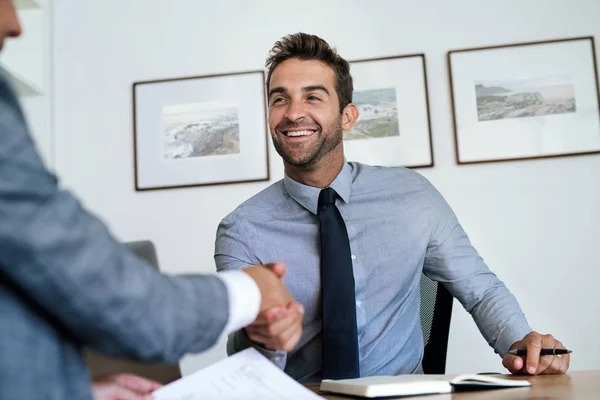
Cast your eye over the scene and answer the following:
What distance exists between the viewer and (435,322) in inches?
70.8

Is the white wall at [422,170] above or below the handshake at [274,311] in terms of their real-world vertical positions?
above

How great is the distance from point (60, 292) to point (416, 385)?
2.26 feet

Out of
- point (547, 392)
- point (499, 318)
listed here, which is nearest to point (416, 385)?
point (547, 392)

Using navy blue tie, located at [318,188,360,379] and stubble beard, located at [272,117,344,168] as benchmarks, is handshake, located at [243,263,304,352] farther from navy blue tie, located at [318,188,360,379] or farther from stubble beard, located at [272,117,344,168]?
stubble beard, located at [272,117,344,168]

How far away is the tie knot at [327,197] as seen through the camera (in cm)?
173

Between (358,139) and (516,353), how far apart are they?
1489 millimetres

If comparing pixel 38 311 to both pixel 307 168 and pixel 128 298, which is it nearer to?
pixel 128 298

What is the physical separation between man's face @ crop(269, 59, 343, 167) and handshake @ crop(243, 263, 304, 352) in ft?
3.09

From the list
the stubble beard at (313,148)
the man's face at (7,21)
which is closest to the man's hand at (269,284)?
the man's face at (7,21)

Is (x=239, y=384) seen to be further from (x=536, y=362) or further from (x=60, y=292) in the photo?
(x=536, y=362)

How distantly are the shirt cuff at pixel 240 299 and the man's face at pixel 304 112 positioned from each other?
1.15 metres

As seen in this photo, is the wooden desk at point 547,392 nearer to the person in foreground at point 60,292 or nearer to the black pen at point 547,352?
the black pen at point 547,352

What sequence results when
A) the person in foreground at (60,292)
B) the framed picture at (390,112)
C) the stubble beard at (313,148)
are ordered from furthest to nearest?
1. the framed picture at (390,112)
2. the stubble beard at (313,148)
3. the person in foreground at (60,292)

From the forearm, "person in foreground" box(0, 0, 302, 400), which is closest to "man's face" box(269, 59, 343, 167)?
the forearm
